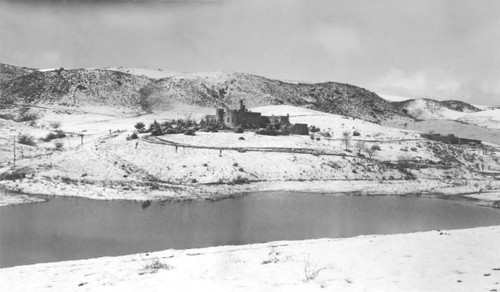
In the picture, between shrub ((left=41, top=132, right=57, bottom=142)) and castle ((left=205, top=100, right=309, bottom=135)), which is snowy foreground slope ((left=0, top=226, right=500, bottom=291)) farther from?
castle ((left=205, top=100, right=309, bottom=135))

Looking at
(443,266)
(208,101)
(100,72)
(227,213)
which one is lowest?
(227,213)

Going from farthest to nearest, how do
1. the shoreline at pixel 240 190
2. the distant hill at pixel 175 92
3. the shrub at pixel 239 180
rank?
the distant hill at pixel 175 92
the shrub at pixel 239 180
the shoreline at pixel 240 190

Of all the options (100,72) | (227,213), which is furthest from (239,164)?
(100,72)

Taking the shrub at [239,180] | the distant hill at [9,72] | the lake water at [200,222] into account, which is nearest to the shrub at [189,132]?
the shrub at [239,180]

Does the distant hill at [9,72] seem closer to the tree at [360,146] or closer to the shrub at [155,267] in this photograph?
the tree at [360,146]

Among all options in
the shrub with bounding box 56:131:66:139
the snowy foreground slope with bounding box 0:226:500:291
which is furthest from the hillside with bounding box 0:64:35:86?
the snowy foreground slope with bounding box 0:226:500:291

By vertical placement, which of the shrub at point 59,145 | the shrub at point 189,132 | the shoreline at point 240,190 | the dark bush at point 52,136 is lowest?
the shoreline at point 240,190

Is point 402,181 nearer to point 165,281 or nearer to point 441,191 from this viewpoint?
point 441,191

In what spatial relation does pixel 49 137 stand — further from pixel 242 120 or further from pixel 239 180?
pixel 239 180
